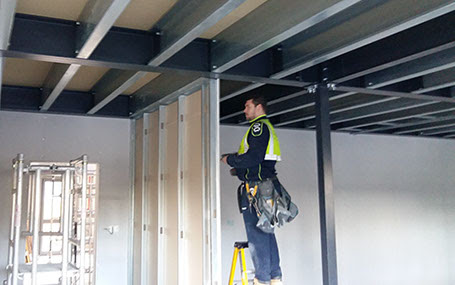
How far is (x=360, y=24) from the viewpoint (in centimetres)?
302

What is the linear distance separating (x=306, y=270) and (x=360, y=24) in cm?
512

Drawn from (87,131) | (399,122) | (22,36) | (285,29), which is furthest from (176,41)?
(399,122)

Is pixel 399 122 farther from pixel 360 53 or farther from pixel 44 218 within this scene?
pixel 44 218

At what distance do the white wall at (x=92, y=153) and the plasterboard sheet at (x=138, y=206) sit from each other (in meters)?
0.15

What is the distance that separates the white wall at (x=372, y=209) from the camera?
711 centimetres

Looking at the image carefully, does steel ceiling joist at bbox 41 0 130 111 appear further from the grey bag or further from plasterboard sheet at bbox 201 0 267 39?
the grey bag

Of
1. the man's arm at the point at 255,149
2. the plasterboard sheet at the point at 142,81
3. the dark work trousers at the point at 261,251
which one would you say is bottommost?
the dark work trousers at the point at 261,251

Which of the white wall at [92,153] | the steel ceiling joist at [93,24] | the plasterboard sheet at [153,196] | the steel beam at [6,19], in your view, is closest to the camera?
the steel beam at [6,19]

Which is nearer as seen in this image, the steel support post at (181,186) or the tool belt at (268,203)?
the tool belt at (268,203)

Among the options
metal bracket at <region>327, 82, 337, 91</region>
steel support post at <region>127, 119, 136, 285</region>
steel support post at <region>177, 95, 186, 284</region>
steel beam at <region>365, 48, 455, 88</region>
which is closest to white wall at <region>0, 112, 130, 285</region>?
steel support post at <region>127, 119, 136, 285</region>

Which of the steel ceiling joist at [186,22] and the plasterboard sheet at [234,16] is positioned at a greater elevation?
the plasterboard sheet at [234,16]

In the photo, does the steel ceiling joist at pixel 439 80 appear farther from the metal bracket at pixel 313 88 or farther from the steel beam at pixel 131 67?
the steel beam at pixel 131 67

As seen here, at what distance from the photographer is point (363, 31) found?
2984 mm

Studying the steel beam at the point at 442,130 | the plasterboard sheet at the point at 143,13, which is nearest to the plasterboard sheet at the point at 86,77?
the plasterboard sheet at the point at 143,13
